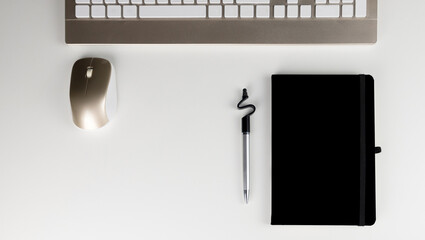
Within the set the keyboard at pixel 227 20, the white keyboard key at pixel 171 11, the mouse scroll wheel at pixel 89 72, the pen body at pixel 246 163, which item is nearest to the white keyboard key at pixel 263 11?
the keyboard at pixel 227 20

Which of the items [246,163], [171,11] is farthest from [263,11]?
[246,163]

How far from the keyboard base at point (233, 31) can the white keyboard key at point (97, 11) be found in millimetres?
11

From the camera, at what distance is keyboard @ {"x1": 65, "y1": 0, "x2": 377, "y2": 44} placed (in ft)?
2.47

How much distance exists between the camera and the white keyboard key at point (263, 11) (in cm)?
75

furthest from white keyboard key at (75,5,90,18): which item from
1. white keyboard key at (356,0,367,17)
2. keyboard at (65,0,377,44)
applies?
white keyboard key at (356,0,367,17)

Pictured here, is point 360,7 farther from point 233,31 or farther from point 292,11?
point 233,31

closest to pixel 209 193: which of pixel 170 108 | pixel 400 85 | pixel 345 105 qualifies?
pixel 170 108

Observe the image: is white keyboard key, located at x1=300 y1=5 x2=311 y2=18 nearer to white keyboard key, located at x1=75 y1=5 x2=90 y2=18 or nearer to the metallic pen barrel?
the metallic pen barrel

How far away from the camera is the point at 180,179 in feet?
2.62

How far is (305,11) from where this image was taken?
0.75m

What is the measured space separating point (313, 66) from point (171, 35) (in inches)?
11.3

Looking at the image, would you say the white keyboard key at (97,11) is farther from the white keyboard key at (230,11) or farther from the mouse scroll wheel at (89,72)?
the white keyboard key at (230,11)

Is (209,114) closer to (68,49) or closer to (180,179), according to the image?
(180,179)

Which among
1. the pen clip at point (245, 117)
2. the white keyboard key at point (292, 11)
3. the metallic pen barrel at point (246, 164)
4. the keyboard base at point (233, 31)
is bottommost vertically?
the metallic pen barrel at point (246, 164)
